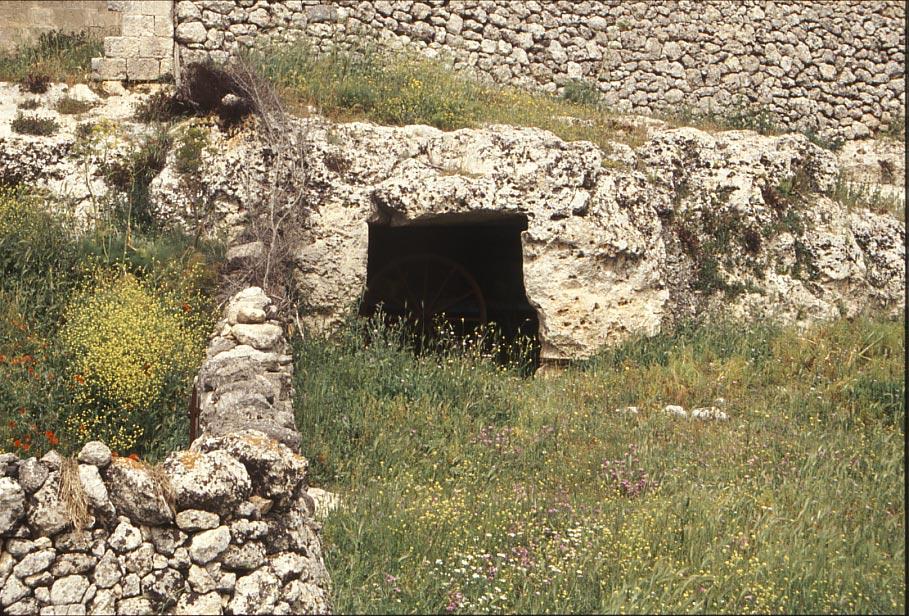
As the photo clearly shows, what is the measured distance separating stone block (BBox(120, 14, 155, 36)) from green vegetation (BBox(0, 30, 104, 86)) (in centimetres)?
65

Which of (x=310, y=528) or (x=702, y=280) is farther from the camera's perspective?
(x=702, y=280)

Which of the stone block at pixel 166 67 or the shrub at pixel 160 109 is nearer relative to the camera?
the shrub at pixel 160 109

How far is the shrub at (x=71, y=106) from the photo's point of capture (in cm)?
1027

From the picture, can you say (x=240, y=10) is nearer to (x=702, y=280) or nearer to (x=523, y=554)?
(x=702, y=280)

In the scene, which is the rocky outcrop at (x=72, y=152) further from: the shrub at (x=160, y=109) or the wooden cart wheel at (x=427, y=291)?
the wooden cart wheel at (x=427, y=291)

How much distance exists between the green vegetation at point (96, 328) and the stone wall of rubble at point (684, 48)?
4136mm

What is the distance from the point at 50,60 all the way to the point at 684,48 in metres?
7.70

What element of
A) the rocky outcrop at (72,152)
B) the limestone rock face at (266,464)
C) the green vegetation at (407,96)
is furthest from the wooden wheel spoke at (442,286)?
the limestone rock face at (266,464)

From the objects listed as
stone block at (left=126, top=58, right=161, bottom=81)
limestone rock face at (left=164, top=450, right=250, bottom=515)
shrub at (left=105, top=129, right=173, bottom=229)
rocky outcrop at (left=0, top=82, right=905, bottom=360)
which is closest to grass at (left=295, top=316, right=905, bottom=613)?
rocky outcrop at (left=0, top=82, right=905, bottom=360)

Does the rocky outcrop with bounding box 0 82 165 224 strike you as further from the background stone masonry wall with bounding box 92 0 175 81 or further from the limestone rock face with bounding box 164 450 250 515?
the limestone rock face with bounding box 164 450 250 515

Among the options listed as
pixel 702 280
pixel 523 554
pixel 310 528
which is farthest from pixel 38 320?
pixel 702 280

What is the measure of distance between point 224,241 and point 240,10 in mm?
3388

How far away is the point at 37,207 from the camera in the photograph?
30.0ft

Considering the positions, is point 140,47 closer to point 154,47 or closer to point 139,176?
point 154,47
